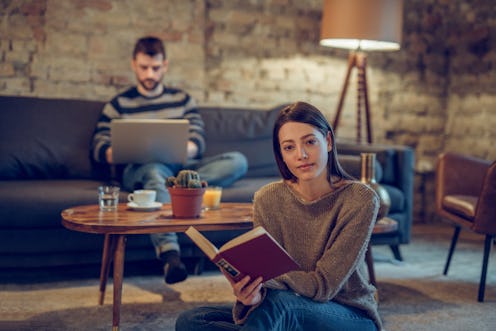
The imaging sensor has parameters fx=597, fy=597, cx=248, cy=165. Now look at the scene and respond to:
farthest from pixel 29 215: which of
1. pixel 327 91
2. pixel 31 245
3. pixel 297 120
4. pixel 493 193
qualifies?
pixel 327 91

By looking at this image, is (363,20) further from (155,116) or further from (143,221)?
(143,221)

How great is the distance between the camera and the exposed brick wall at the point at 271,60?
3594 millimetres

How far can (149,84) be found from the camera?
10.8 feet

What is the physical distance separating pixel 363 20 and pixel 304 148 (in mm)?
2288

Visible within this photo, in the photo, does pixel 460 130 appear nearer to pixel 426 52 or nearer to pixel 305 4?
pixel 426 52

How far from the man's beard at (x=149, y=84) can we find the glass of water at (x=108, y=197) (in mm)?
1131

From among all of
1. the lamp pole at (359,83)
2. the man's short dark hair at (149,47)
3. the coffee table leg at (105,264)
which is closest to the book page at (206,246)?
the coffee table leg at (105,264)

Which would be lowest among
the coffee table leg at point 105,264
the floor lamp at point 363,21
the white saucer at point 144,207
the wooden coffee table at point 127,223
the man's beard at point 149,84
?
the coffee table leg at point 105,264

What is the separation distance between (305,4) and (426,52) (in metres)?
1.10

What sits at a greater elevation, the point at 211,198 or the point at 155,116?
the point at 155,116

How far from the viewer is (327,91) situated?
4.32 m

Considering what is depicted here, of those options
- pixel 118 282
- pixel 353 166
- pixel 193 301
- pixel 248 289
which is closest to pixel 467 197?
pixel 353 166

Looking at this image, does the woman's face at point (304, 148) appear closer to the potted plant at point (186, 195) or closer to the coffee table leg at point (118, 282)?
the potted plant at point (186, 195)

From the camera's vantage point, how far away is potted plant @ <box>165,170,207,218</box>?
213 centimetres
